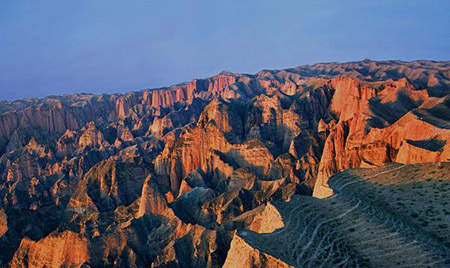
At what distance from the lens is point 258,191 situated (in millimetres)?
51500

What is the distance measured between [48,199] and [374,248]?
64222 mm

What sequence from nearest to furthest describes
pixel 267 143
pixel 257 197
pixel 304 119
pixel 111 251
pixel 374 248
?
pixel 374 248 → pixel 111 251 → pixel 257 197 → pixel 267 143 → pixel 304 119

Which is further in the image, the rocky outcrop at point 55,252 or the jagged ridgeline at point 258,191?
the rocky outcrop at point 55,252

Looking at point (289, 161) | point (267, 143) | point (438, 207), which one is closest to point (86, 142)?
point (267, 143)

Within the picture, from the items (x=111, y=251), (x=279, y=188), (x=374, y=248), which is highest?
(x=374, y=248)

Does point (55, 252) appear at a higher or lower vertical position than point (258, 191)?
lower

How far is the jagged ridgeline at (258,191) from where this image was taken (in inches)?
Result: 915

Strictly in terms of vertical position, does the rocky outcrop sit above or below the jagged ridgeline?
below

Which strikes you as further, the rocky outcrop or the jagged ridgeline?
the rocky outcrop

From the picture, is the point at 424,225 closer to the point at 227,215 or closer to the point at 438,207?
the point at 438,207

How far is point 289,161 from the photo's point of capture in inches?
2445

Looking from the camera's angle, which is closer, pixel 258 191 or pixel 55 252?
pixel 55 252

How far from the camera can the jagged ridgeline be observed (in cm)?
2325

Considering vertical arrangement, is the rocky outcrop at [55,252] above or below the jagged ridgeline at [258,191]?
below
